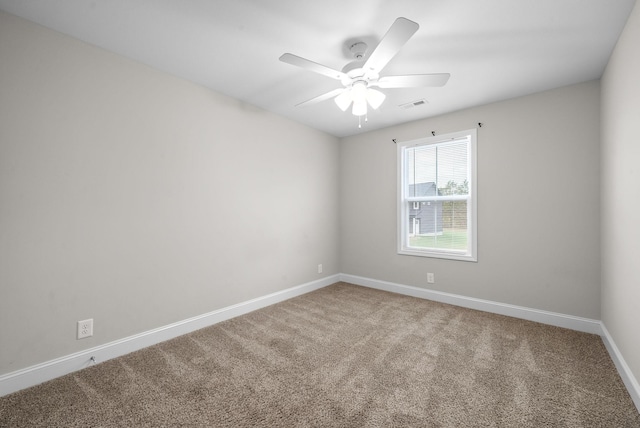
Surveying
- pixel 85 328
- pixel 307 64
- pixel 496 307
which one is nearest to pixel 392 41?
pixel 307 64

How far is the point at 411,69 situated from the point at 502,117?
147cm

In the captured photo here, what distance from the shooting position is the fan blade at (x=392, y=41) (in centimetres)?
143

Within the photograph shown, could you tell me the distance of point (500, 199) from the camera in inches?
125

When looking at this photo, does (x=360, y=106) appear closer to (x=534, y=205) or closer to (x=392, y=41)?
(x=392, y=41)

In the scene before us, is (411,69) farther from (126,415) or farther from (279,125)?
(126,415)

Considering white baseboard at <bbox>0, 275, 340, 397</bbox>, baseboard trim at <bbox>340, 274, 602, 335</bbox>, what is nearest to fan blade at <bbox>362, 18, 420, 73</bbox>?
white baseboard at <bbox>0, 275, 340, 397</bbox>

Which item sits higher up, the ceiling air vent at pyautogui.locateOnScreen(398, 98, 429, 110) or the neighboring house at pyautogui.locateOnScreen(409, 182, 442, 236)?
the ceiling air vent at pyautogui.locateOnScreen(398, 98, 429, 110)

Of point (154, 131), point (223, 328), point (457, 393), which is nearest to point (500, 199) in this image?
point (457, 393)

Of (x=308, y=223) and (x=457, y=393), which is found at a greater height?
(x=308, y=223)

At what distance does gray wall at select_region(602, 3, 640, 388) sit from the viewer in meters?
1.73

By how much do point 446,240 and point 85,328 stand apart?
3.90 metres

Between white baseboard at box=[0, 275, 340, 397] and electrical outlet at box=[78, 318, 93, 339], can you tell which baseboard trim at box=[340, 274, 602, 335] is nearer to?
white baseboard at box=[0, 275, 340, 397]

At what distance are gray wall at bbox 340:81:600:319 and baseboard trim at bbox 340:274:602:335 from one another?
0.07m

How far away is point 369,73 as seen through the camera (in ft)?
6.61
